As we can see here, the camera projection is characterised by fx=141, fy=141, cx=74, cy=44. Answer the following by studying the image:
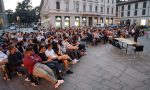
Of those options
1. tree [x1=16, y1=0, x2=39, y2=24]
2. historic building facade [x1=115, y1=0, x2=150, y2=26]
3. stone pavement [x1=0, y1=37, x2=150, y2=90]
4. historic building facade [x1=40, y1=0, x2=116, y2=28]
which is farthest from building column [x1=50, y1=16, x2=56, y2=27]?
tree [x1=16, y1=0, x2=39, y2=24]

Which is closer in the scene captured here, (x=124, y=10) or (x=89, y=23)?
(x=89, y=23)

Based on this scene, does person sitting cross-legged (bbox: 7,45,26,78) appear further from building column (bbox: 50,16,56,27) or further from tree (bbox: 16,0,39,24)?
tree (bbox: 16,0,39,24)

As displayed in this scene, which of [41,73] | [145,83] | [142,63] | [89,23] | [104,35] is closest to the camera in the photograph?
[41,73]

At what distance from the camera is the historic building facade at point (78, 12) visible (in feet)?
116

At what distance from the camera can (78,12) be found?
128 feet

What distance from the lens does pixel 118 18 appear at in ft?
180

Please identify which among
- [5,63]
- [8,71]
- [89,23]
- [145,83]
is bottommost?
[145,83]

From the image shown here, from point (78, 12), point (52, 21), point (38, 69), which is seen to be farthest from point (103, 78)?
point (78, 12)

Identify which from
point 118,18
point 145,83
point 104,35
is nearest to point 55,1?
point 104,35

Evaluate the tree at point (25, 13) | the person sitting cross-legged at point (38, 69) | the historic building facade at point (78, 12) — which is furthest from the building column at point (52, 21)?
the tree at point (25, 13)

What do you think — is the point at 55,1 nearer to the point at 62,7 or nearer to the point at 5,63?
the point at 62,7

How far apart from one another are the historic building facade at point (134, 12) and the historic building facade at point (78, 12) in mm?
6951

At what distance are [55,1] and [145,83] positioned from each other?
3310cm

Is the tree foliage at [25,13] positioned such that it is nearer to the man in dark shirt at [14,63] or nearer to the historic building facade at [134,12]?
the historic building facade at [134,12]
